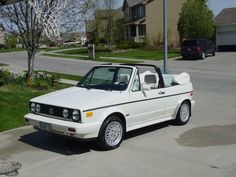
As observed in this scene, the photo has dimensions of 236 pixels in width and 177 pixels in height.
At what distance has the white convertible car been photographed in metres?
7.48

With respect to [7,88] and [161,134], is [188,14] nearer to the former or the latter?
[7,88]

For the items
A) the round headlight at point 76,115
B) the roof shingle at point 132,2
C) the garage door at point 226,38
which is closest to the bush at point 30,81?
the round headlight at point 76,115

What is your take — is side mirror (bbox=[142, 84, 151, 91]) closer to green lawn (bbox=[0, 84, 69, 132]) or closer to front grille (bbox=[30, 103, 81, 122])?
front grille (bbox=[30, 103, 81, 122])

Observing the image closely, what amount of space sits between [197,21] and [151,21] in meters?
13.4

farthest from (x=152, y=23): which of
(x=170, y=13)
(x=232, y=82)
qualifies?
(x=232, y=82)

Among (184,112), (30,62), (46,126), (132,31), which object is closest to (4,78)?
(30,62)

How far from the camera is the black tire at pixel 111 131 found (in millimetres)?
7625

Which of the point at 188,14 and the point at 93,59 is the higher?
the point at 188,14

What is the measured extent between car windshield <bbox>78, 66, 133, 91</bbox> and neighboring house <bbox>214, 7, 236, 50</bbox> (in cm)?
3861

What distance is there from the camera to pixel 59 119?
25.3 ft

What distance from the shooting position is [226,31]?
4606cm

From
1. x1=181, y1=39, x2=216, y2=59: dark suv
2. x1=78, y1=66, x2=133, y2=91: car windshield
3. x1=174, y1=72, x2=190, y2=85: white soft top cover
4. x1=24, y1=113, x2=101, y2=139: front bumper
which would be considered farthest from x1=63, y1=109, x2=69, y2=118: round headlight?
x1=181, y1=39, x2=216, y2=59: dark suv

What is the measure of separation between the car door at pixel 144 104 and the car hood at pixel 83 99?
0.39 m

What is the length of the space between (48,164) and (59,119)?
3.30 feet
